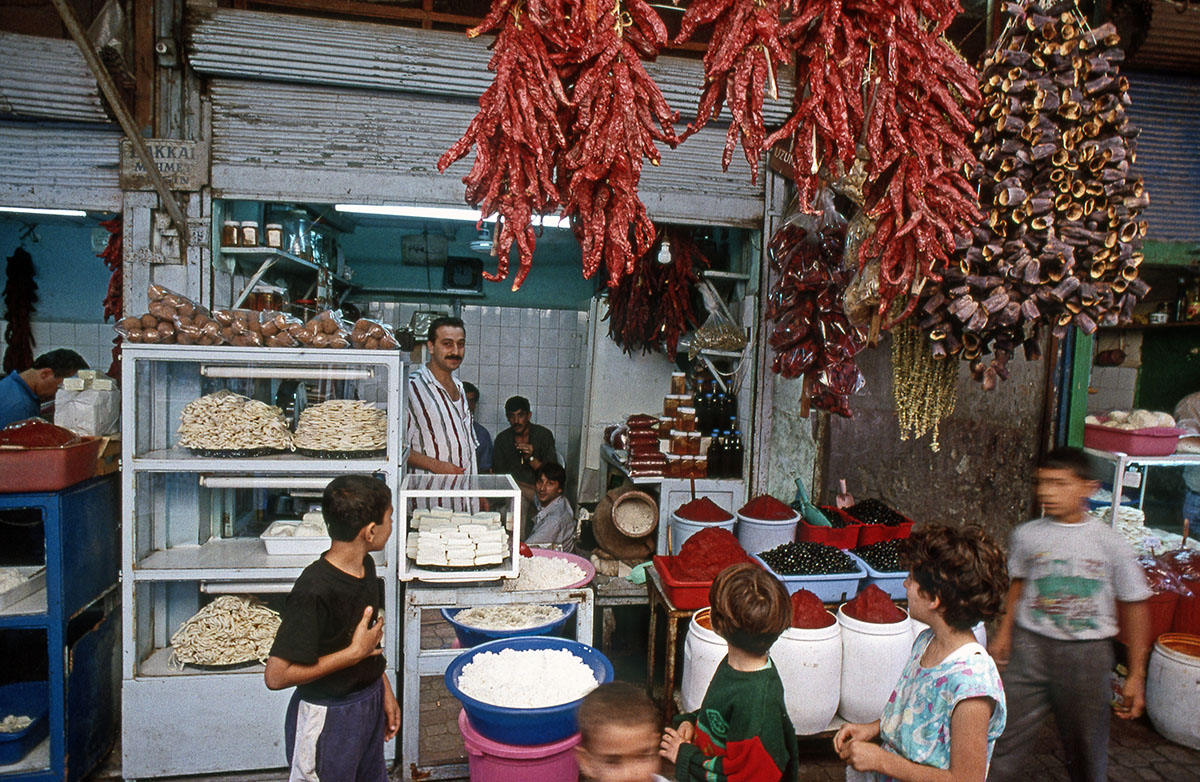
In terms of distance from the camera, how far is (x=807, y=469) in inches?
196

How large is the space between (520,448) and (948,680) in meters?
4.83

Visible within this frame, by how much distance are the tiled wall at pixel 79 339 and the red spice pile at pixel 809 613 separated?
6.75 metres

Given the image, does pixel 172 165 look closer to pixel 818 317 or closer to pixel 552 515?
pixel 552 515

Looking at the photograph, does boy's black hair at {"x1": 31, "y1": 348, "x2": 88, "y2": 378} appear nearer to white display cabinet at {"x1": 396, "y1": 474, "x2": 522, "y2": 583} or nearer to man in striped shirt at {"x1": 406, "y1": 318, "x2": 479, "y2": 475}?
man in striped shirt at {"x1": 406, "y1": 318, "x2": 479, "y2": 475}

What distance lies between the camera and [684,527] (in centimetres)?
439

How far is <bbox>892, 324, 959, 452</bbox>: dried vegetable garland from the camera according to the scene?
11.2 ft

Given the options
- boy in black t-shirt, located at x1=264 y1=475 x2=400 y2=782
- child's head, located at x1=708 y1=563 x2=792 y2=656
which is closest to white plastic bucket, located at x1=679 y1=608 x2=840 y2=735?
child's head, located at x1=708 y1=563 x2=792 y2=656

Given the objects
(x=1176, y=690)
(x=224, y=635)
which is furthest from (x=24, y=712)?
(x=1176, y=690)

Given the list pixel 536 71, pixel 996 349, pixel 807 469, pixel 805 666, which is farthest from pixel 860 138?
pixel 807 469

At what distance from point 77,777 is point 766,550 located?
12.2 ft

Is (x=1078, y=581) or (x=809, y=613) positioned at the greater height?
(x=1078, y=581)

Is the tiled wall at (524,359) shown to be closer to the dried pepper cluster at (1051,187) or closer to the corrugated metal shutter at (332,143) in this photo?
the corrugated metal shutter at (332,143)

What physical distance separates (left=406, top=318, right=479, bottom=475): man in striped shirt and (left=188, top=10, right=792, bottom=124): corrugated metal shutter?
4.73ft

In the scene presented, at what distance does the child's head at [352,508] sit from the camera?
2279 mm
